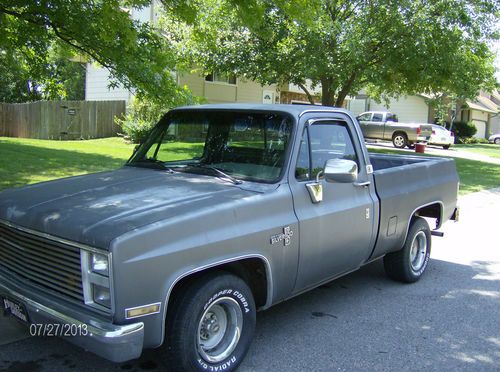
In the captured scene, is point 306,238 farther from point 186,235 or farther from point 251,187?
point 186,235

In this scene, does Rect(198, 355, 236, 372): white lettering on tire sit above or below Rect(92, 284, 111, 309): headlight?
below

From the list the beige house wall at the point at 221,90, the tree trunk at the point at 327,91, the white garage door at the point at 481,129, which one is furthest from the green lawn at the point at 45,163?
the white garage door at the point at 481,129

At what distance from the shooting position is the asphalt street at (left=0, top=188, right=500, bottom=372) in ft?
12.0

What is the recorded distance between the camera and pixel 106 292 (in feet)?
9.37

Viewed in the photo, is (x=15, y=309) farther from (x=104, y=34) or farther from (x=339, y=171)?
(x=104, y=34)

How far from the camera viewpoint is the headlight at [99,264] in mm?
2818

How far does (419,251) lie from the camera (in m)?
5.86

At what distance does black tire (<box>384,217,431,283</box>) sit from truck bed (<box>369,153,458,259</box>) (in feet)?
0.60

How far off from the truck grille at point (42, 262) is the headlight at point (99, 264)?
0.14 meters

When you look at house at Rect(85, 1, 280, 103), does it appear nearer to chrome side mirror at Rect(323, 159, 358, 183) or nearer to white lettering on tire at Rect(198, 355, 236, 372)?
chrome side mirror at Rect(323, 159, 358, 183)

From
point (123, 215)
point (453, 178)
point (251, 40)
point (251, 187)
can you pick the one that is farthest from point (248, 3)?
point (251, 40)

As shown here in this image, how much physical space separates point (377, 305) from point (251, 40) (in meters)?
15.6

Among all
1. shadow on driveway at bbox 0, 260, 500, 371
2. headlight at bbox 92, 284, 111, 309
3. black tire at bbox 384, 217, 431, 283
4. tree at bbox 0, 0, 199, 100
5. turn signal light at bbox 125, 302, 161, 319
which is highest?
tree at bbox 0, 0, 199, 100

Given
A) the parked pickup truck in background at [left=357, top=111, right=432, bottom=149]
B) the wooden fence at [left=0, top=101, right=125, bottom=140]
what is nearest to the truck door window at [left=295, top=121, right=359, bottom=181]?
the wooden fence at [left=0, top=101, right=125, bottom=140]
